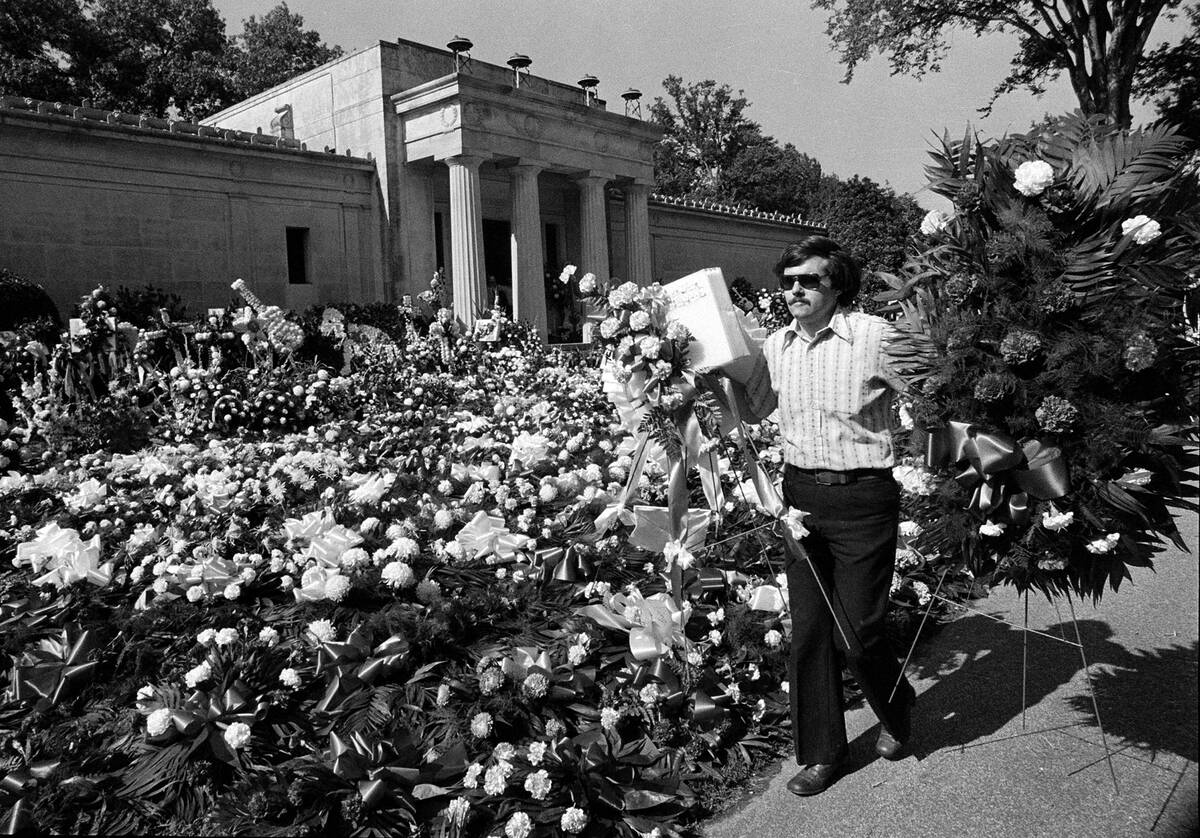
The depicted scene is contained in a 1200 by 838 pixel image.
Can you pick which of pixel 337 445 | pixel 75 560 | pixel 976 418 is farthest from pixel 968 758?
pixel 337 445

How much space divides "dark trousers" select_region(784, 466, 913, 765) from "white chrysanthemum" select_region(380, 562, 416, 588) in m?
1.69

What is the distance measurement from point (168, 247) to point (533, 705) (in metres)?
16.1

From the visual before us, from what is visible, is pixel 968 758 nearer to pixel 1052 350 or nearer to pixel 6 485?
pixel 1052 350

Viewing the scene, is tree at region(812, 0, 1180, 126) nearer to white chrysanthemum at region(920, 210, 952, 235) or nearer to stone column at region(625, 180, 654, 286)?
stone column at region(625, 180, 654, 286)

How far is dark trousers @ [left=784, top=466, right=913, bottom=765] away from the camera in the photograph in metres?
3.13

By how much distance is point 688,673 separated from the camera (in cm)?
361

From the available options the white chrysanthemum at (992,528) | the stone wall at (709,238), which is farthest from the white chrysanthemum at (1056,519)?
the stone wall at (709,238)

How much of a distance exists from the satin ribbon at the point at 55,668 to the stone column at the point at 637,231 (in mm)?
20104

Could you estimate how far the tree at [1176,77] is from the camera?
1920cm

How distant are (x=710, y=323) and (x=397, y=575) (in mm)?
1802

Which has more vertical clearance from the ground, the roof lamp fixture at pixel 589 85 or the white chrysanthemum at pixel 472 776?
the roof lamp fixture at pixel 589 85

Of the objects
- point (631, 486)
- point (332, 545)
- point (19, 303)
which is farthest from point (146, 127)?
point (631, 486)

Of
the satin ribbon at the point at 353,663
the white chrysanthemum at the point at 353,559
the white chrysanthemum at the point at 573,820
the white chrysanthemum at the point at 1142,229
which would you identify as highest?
the white chrysanthemum at the point at 1142,229

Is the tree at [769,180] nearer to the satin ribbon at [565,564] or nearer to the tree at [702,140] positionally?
the tree at [702,140]
